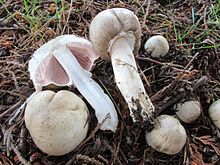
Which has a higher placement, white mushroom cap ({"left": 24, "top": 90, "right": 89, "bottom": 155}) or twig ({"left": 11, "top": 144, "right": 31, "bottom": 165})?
white mushroom cap ({"left": 24, "top": 90, "right": 89, "bottom": 155})

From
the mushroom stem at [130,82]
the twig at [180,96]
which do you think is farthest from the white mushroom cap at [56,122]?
the twig at [180,96]

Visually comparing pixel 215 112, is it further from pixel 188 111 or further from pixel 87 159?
pixel 87 159

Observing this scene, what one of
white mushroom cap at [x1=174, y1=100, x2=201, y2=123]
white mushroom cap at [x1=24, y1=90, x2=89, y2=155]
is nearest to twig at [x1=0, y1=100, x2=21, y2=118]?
white mushroom cap at [x1=24, y1=90, x2=89, y2=155]

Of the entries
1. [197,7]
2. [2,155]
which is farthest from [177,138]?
[197,7]

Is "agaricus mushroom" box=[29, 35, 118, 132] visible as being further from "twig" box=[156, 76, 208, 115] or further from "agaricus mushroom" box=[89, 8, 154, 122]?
"twig" box=[156, 76, 208, 115]

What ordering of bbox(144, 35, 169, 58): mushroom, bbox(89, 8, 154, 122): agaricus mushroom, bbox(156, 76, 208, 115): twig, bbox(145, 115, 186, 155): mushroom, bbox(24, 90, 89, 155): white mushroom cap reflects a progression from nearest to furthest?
bbox(24, 90, 89, 155): white mushroom cap < bbox(145, 115, 186, 155): mushroom < bbox(89, 8, 154, 122): agaricus mushroom < bbox(156, 76, 208, 115): twig < bbox(144, 35, 169, 58): mushroom

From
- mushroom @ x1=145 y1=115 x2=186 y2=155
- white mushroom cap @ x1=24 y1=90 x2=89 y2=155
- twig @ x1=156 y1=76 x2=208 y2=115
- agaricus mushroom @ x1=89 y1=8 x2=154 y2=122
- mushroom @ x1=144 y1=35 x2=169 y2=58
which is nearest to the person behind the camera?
white mushroom cap @ x1=24 y1=90 x2=89 y2=155

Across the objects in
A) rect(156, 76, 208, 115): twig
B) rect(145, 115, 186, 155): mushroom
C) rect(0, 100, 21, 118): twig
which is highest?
rect(156, 76, 208, 115): twig

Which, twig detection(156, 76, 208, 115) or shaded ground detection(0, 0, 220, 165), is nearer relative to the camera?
shaded ground detection(0, 0, 220, 165)
